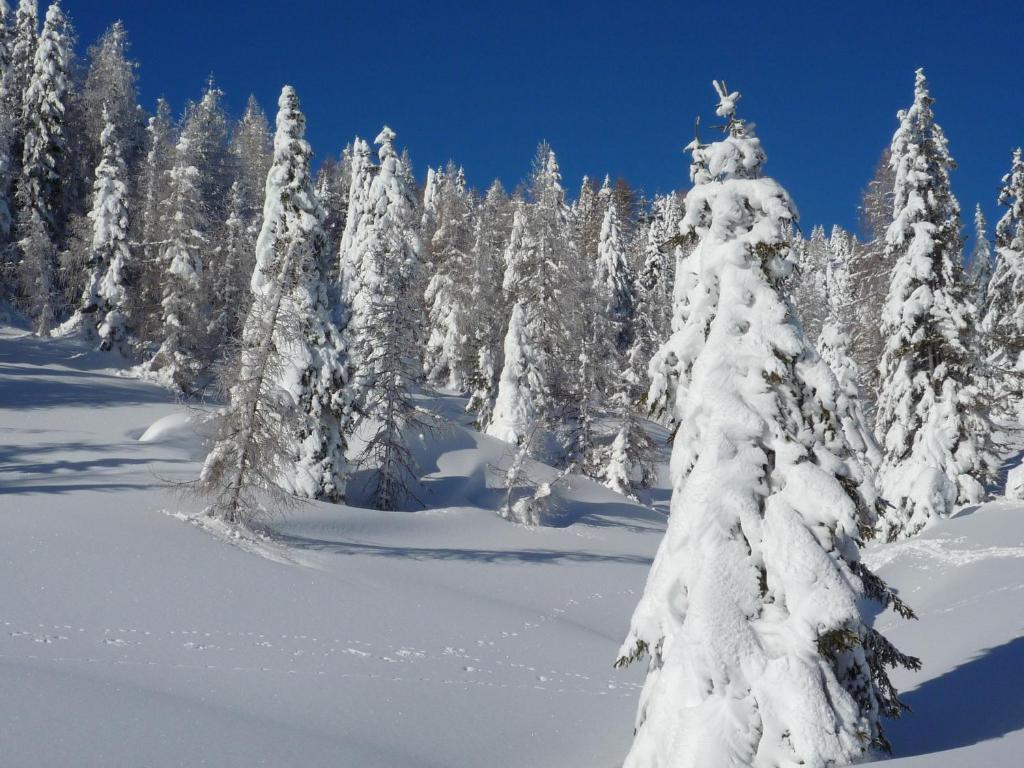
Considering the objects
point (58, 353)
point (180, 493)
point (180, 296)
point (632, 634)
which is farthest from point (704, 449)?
point (58, 353)

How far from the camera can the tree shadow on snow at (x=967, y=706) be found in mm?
8781

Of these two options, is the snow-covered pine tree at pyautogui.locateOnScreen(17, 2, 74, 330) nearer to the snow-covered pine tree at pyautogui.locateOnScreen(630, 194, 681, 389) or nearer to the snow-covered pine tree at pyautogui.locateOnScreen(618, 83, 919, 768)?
the snow-covered pine tree at pyautogui.locateOnScreen(630, 194, 681, 389)

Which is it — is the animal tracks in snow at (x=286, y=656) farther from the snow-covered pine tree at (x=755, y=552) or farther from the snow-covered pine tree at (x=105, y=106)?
the snow-covered pine tree at (x=105, y=106)

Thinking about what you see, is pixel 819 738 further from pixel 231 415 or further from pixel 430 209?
pixel 430 209

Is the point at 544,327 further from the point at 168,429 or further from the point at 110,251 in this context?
the point at 110,251

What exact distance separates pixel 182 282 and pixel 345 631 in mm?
27603

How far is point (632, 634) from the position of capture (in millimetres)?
8625

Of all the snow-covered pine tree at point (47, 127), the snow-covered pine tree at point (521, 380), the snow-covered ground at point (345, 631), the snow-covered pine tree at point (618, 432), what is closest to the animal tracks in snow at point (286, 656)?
the snow-covered ground at point (345, 631)

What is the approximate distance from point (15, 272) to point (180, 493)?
28.4 metres

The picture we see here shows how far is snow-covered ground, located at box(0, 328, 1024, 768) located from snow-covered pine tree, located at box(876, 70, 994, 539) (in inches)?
72.8

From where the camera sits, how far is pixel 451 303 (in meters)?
54.0

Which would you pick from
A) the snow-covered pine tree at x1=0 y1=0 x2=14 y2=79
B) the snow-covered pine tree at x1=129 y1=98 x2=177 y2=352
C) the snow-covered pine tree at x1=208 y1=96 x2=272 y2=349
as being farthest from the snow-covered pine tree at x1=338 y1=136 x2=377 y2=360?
the snow-covered pine tree at x1=0 y1=0 x2=14 y2=79

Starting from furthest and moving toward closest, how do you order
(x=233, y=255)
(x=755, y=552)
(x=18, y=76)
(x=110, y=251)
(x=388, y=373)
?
1. (x=18, y=76)
2. (x=233, y=255)
3. (x=110, y=251)
4. (x=388, y=373)
5. (x=755, y=552)

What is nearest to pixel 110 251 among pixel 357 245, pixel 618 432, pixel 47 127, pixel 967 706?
pixel 47 127
